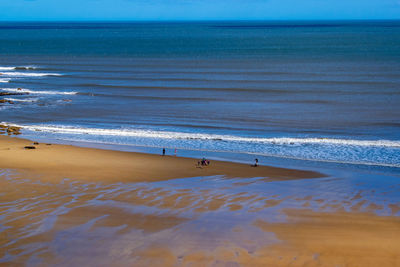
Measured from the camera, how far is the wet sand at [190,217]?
11.8 meters

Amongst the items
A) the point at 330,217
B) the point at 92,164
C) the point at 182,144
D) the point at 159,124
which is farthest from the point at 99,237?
the point at 159,124

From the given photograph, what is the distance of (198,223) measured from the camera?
45.1 ft

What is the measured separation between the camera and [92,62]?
71062mm

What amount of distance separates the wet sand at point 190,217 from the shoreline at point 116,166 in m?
0.08

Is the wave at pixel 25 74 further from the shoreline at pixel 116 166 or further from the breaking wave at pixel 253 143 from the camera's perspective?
the shoreline at pixel 116 166

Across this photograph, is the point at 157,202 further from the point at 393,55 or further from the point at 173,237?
the point at 393,55

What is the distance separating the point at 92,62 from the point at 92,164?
53188 mm

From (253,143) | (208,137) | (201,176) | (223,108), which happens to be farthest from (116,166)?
(223,108)

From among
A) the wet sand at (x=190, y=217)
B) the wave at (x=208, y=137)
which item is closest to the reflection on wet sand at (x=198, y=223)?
the wet sand at (x=190, y=217)

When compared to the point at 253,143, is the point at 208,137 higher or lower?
higher

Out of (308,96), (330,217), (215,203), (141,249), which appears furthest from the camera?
(308,96)

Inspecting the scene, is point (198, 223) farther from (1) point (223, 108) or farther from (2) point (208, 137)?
(1) point (223, 108)

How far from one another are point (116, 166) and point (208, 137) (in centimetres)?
792

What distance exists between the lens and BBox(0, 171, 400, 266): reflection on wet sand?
1174 centimetres
